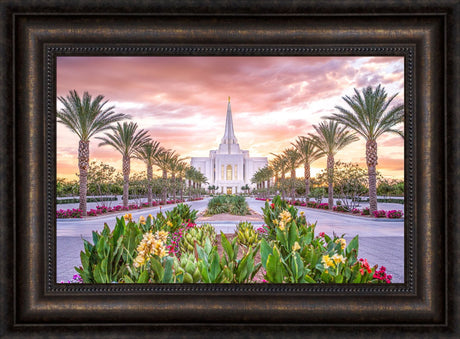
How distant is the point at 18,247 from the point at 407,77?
2957 mm

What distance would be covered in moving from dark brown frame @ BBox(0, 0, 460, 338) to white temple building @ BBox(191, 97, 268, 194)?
221ft

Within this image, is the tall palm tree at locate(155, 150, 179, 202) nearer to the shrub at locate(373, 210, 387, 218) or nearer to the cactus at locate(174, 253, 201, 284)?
the shrub at locate(373, 210, 387, 218)

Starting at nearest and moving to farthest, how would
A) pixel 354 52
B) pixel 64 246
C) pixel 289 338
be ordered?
pixel 289 338 < pixel 354 52 < pixel 64 246

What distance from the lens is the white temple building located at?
70.2m

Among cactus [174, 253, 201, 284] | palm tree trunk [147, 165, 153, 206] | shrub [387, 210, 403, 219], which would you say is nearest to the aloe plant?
cactus [174, 253, 201, 284]

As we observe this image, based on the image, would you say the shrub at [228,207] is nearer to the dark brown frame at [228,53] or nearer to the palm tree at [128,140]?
the palm tree at [128,140]

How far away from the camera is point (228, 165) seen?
237 ft

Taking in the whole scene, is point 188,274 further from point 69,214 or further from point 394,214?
point 394,214

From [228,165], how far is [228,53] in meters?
70.4

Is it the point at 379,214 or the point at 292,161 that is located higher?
the point at 292,161

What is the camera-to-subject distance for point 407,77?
6.06 ft

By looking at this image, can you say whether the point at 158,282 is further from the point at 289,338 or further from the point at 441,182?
the point at 441,182

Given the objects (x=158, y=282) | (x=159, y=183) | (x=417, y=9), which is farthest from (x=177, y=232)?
(x=159, y=183)

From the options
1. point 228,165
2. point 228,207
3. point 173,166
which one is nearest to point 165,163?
point 173,166
